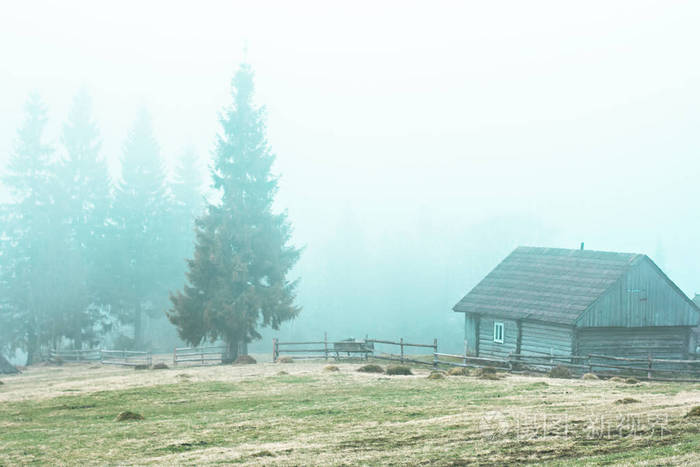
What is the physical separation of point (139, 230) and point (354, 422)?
48.0 meters

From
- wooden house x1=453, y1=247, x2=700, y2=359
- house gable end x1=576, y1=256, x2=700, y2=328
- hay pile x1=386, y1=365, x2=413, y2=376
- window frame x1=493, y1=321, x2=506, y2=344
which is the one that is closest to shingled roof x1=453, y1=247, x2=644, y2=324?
wooden house x1=453, y1=247, x2=700, y2=359

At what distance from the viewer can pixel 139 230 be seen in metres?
63.0

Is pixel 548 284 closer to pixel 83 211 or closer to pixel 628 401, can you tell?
pixel 628 401

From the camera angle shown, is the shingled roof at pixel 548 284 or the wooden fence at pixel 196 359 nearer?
the shingled roof at pixel 548 284

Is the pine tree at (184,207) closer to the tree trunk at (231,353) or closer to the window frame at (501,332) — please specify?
the tree trunk at (231,353)

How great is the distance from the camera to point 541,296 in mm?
41469

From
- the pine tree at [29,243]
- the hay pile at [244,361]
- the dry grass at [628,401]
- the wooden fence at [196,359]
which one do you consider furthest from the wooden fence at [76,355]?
the dry grass at [628,401]

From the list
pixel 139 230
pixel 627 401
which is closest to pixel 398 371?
pixel 627 401

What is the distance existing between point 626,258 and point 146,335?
4629cm

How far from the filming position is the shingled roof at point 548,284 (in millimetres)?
39625

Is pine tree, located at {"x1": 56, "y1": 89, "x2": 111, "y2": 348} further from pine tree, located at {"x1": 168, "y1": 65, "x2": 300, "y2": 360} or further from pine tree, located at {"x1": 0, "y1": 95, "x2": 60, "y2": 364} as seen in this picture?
pine tree, located at {"x1": 168, "y1": 65, "x2": 300, "y2": 360}

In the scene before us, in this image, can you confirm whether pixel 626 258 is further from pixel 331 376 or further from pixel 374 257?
pixel 374 257

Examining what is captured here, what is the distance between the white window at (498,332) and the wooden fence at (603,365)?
2.52 meters

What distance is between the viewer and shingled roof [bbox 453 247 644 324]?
39625 millimetres
